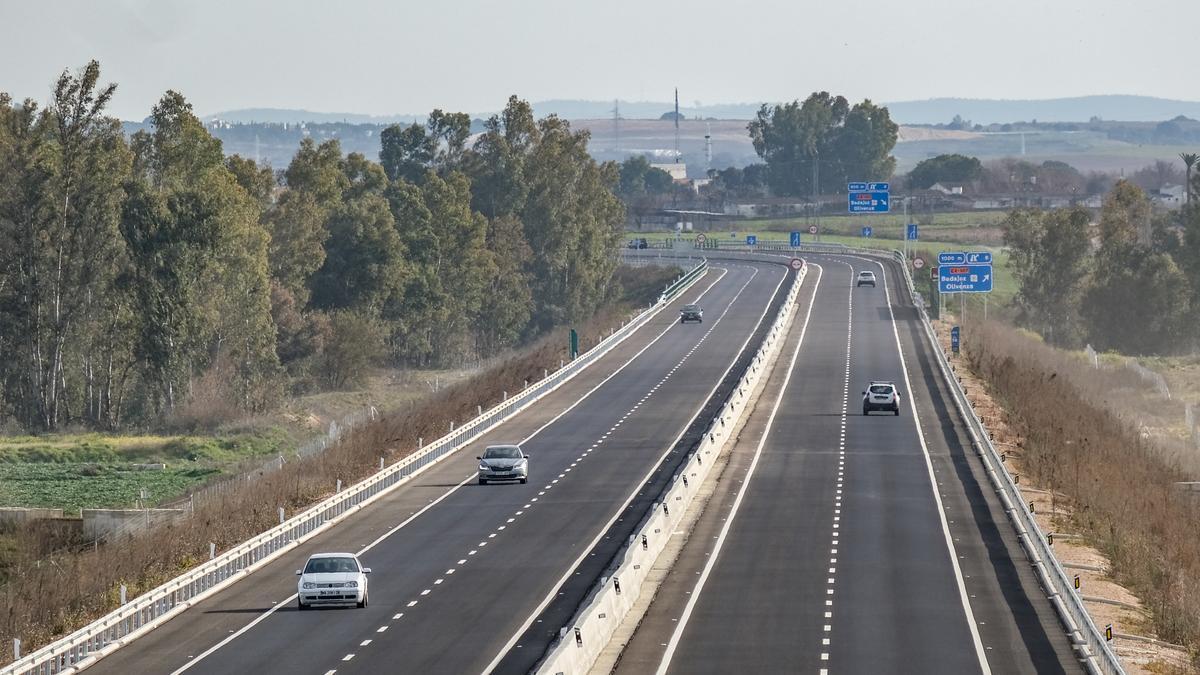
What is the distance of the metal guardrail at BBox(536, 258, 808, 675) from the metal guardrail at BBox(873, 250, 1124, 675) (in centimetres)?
871

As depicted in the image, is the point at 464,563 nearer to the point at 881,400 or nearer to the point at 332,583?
the point at 332,583

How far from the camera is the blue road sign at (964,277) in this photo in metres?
118

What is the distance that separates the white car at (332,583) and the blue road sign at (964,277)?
270 ft

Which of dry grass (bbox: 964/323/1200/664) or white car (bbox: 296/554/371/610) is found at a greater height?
white car (bbox: 296/554/371/610)

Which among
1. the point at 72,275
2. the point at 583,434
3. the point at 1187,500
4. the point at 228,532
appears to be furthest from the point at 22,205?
the point at 1187,500

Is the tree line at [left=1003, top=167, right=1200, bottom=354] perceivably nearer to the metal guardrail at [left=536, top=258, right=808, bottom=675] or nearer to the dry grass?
the dry grass

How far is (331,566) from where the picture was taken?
40.1 metres

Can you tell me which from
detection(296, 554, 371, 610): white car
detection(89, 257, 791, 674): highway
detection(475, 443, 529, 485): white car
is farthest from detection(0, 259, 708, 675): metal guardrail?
detection(475, 443, 529, 485): white car

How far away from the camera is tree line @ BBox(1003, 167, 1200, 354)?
162 meters

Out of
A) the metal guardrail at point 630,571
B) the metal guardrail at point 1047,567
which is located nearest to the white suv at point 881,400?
the metal guardrail at point 1047,567

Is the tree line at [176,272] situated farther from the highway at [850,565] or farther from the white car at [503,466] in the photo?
the white car at [503,466]

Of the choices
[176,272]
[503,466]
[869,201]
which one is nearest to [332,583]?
[503,466]

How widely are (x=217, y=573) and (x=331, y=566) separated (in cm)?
506

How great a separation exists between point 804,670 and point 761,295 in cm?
11351
